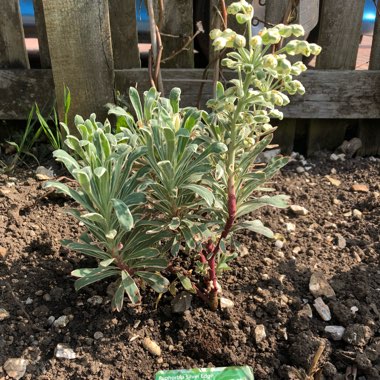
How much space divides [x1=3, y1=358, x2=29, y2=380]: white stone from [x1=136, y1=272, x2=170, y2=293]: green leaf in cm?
53

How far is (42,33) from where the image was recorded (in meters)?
3.04

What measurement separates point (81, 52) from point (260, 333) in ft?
5.61

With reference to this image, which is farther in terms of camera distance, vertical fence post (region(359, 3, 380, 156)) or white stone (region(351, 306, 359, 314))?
vertical fence post (region(359, 3, 380, 156))

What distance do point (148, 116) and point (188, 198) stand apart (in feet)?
1.25

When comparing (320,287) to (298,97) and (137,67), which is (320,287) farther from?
(137,67)

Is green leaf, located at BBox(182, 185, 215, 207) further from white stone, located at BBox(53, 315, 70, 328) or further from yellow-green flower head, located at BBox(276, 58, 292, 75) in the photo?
white stone, located at BBox(53, 315, 70, 328)

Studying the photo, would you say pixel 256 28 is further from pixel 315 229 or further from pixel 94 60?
pixel 315 229

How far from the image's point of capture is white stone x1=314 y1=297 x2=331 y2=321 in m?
2.12

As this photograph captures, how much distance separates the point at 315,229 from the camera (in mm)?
2607

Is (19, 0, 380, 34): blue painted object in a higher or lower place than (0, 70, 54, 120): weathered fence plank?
higher

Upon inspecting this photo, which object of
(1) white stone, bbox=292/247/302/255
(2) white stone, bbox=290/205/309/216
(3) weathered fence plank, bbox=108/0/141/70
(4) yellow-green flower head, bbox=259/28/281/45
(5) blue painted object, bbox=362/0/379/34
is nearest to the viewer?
(4) yellow-green flower head, bbox=259/28/281/45

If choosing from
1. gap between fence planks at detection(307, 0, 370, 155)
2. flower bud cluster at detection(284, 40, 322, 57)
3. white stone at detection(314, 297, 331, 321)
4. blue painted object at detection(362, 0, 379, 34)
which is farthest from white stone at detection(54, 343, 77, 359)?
blue painted object at detection(362, 0, 379, 34)

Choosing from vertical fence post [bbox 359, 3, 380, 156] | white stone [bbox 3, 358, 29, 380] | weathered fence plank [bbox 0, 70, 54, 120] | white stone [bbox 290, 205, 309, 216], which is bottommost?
white stone [bbox 3, 358, 29, 380]

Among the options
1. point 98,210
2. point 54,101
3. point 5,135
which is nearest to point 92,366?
point 98,210
